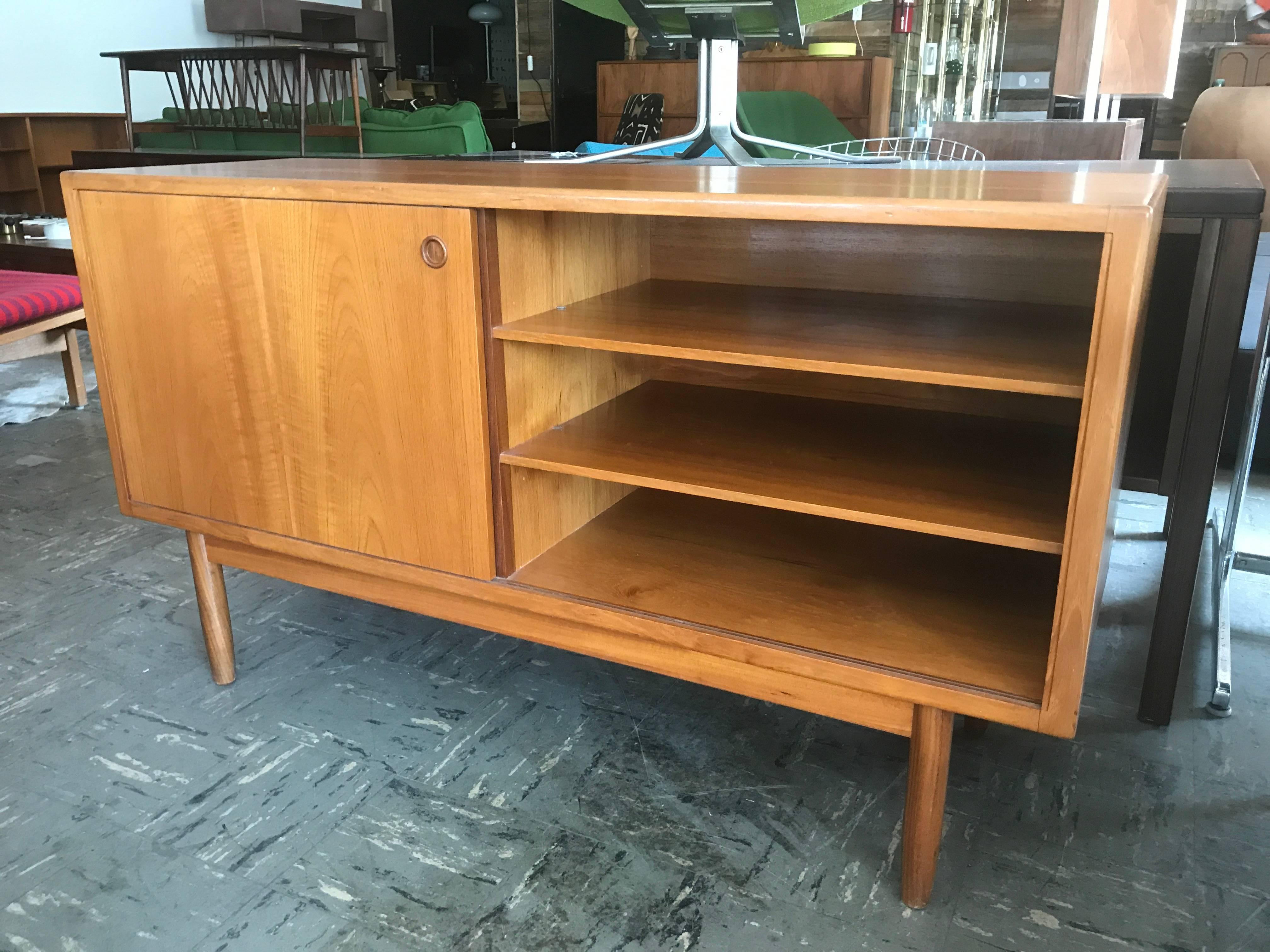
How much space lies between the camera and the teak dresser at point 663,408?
3.39 ft

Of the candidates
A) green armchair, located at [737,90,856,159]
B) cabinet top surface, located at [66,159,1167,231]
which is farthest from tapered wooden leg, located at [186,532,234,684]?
green armchair, located at [737,90,856,159]

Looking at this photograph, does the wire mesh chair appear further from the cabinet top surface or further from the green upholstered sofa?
the green upholstered sofa

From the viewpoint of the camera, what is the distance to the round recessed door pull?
3.73ft

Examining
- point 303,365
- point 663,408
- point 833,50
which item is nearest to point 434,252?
point 303,365

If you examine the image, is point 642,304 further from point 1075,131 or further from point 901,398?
point 1075,131

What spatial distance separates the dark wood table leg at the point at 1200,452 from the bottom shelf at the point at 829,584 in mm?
233

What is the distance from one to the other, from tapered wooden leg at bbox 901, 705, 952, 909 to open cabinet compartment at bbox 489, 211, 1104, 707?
60 millimetres

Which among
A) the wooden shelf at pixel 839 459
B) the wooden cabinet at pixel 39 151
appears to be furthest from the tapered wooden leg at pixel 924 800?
the wooden cabinet at pixel 39 151

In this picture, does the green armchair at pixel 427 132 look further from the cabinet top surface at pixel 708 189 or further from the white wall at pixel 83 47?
the cabinet top surface at pixel 708 189

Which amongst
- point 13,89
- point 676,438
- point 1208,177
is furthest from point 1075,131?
point 13,89

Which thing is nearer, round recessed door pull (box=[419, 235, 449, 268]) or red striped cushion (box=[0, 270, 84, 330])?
round recessed door pull (box=[419, 235, 449, 268])

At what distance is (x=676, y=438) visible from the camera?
1345mm

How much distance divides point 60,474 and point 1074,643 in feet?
8.41

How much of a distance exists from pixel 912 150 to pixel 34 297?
3.33 metres
